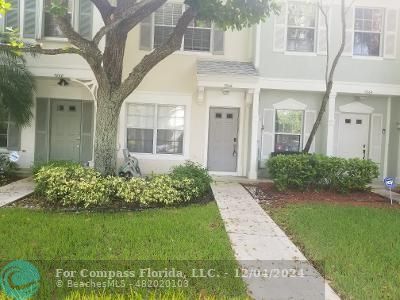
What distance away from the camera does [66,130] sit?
1361 cm

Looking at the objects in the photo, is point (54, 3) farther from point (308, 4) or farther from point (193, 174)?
point (308, 4)

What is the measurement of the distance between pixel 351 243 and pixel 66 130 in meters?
10.5

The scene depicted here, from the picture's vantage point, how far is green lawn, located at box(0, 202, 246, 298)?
482 cm

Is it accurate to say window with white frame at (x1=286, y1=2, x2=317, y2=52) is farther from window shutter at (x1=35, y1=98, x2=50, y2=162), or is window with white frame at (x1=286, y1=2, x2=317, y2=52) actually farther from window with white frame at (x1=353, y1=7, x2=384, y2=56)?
window shutter at (x1=35, y1=98, x2=50, y2=162)

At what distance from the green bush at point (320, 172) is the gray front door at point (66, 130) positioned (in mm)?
6914

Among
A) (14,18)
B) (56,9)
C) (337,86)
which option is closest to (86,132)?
(14,18)

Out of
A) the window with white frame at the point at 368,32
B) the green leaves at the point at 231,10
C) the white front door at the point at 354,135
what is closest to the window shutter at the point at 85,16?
the green leaves at the point at 231,10

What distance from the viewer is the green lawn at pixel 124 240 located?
4.82 m

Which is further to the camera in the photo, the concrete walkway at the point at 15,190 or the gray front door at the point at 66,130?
the gray front door at the point at 66,130

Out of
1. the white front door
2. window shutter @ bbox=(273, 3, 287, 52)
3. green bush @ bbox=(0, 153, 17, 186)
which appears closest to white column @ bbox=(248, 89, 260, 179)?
window shutter @ bbox=(273, 3, 287, 52)

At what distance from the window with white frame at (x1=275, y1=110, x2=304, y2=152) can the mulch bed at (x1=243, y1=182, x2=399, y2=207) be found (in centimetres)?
300

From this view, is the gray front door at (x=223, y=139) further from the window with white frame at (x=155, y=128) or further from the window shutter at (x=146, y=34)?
the window shutter at (x=146, y=34)

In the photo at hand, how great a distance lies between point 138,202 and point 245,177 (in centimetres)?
567

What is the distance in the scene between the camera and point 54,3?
7.85 meters
